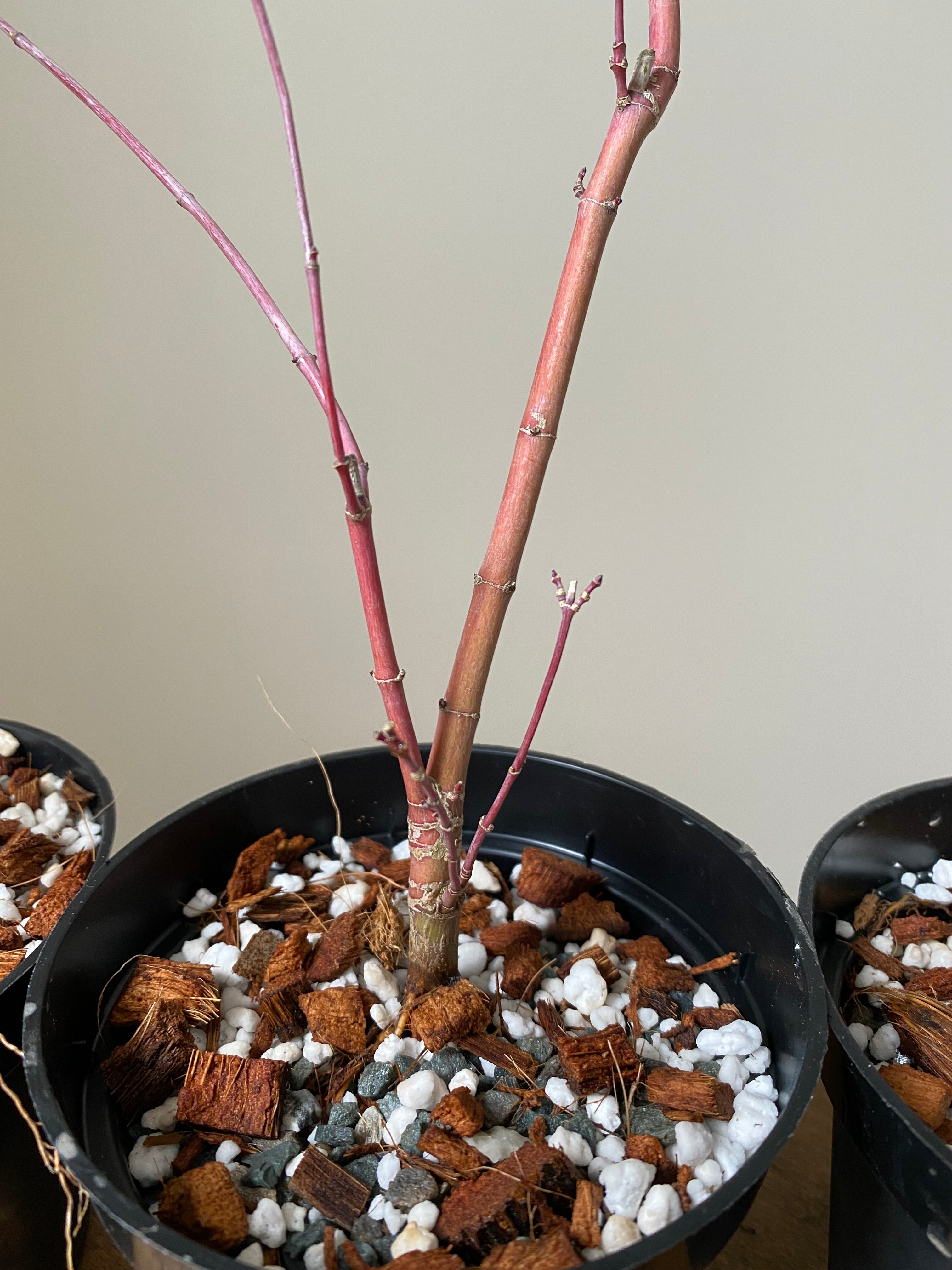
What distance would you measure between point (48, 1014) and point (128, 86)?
1.03m

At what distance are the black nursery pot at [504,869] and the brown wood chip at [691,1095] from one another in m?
0.04

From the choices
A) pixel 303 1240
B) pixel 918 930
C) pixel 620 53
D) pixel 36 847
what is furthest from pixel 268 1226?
pixel 620 53

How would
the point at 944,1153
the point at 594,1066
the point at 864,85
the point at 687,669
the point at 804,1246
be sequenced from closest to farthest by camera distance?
1. the point at 944,1153
2. the point at 594,1066
3. the point at 804,1246
4. the point at 864,85
5. the point at 687,669

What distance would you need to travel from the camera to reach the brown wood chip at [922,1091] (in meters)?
0.63

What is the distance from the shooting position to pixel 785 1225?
89 centimetres

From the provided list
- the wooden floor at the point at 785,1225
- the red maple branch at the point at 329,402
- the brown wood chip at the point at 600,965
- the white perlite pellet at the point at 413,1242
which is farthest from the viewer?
the wooden floor at the point at 785,1225

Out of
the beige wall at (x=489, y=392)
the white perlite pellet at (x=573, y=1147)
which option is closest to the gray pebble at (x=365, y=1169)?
the white perlite pellet at (x=573, y=1147)

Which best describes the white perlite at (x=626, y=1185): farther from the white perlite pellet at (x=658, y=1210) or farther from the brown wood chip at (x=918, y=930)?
the brown wood chip at (x=918, y=930)

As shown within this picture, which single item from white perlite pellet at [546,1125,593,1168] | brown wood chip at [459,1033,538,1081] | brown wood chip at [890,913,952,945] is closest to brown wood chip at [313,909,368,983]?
brown wood chip at [459,1033,538,1081]

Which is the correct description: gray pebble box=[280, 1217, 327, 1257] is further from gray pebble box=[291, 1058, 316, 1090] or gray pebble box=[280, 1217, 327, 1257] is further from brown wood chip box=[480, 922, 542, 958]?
brown wood chip box=[480, 922, 542, 958]

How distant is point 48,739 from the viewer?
0.96 meters

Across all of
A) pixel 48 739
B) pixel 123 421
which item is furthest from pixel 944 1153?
pixel 123 421

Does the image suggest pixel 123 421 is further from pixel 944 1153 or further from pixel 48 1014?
pixel 944 1153

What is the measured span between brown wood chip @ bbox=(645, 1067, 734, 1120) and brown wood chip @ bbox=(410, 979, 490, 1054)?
126mm
